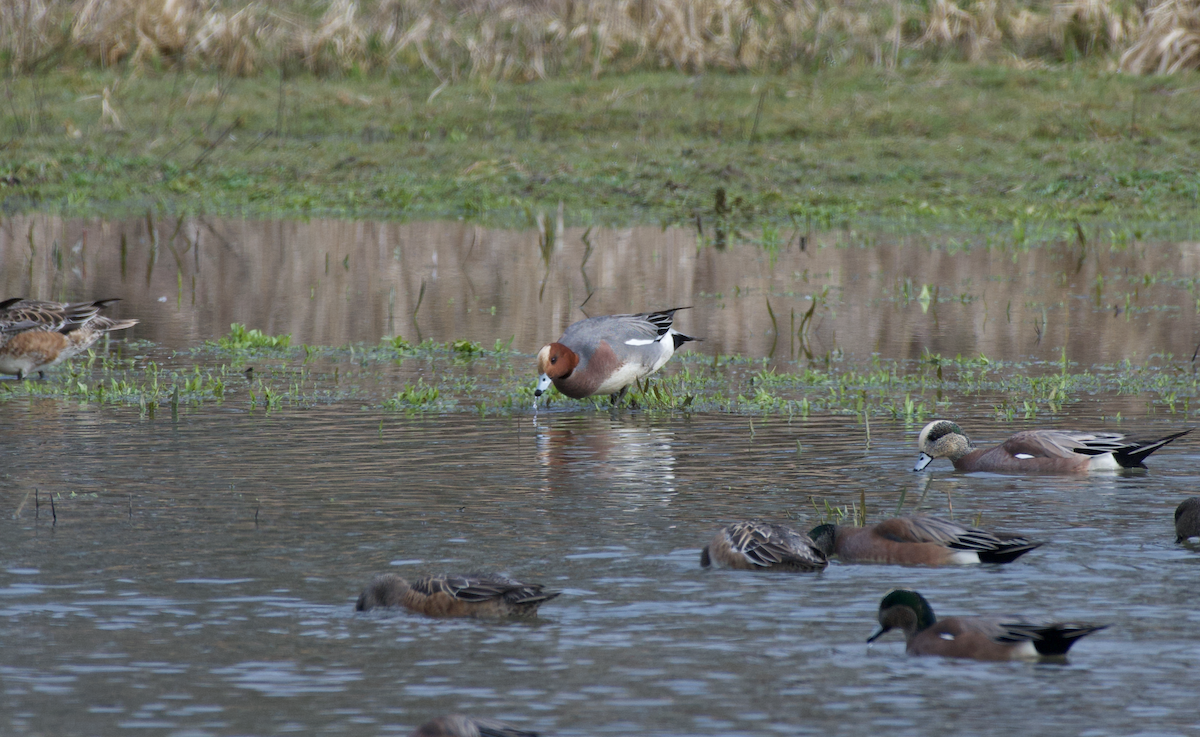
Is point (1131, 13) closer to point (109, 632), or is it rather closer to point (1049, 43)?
point (1049, 43)

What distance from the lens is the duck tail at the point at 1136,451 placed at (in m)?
9.43

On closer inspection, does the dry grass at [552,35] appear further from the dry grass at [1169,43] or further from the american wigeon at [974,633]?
the american wigeon at [974,633]

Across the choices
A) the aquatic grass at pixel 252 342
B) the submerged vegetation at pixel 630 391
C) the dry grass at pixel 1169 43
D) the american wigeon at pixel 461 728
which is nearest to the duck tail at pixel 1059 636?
the american wigeon at pixel 461 728

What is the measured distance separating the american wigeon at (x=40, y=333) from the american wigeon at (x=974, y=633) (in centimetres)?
776

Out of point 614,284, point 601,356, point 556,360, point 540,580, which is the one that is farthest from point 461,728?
point 614,284

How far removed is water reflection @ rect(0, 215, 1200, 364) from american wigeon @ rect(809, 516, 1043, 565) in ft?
18.9

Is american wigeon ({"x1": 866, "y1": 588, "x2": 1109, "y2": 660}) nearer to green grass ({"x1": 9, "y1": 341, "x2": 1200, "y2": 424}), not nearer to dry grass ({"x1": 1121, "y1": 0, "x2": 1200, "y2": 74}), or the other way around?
green grass ({"x1": 9, "y1": 341, "x2": 1200, "y2": 424})

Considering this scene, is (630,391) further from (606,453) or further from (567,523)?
(567,523)

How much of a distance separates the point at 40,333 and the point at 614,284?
6903 mm

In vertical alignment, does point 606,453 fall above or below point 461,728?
above

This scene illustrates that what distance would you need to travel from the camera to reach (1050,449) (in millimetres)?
9438

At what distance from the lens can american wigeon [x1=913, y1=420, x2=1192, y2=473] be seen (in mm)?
9438

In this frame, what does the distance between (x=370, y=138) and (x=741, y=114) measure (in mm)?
5677

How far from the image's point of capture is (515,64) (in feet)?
96.3
